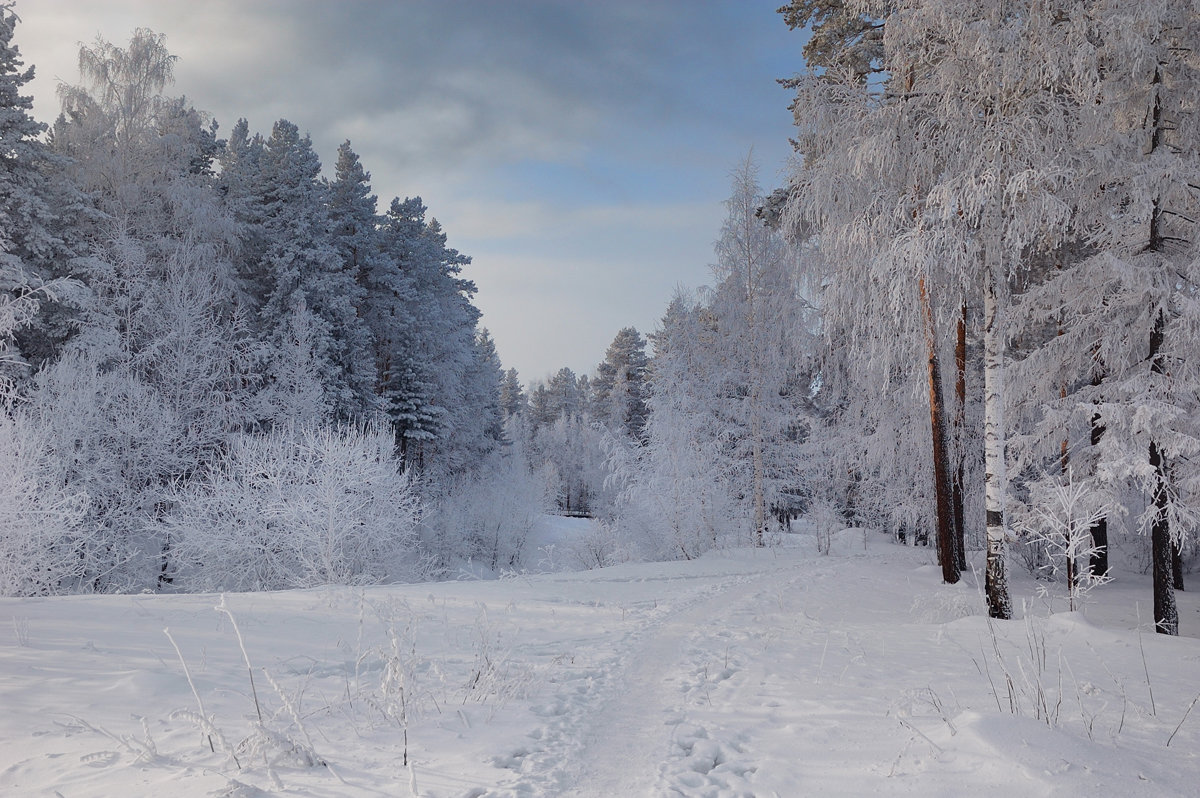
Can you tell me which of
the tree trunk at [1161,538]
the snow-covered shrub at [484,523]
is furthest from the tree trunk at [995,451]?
the snow-covered shrub at [484,523]

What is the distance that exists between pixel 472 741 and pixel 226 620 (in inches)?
178

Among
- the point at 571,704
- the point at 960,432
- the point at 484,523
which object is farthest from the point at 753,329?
the point at 571,704

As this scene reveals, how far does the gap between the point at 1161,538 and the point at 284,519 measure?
16.5 meters

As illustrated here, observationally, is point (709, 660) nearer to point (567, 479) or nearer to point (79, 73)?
point (79, 73)

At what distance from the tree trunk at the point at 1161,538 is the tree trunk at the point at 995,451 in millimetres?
1796

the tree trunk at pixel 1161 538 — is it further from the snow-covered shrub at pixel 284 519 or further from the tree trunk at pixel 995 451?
the snow-covered shrub at pixel 284 519

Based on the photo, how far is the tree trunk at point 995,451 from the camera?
8062mm

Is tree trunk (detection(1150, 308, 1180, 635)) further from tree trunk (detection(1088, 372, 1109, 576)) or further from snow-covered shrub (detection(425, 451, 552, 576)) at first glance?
snow-covered shrub (detection(425, 451, 552, 576))

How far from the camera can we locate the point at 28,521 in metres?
11.4

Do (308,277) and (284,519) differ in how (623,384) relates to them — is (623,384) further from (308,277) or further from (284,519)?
(284,519)

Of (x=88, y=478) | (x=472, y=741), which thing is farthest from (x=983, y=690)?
(x=88, y=478)

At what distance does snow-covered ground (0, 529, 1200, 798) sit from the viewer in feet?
10.5

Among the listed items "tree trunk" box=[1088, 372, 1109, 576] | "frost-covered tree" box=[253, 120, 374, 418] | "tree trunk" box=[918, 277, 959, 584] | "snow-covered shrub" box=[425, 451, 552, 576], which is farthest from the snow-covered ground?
"snow-covered shrub" box=[425, 451, 552, 576]

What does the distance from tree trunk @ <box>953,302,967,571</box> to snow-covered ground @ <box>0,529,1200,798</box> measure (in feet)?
16.2
